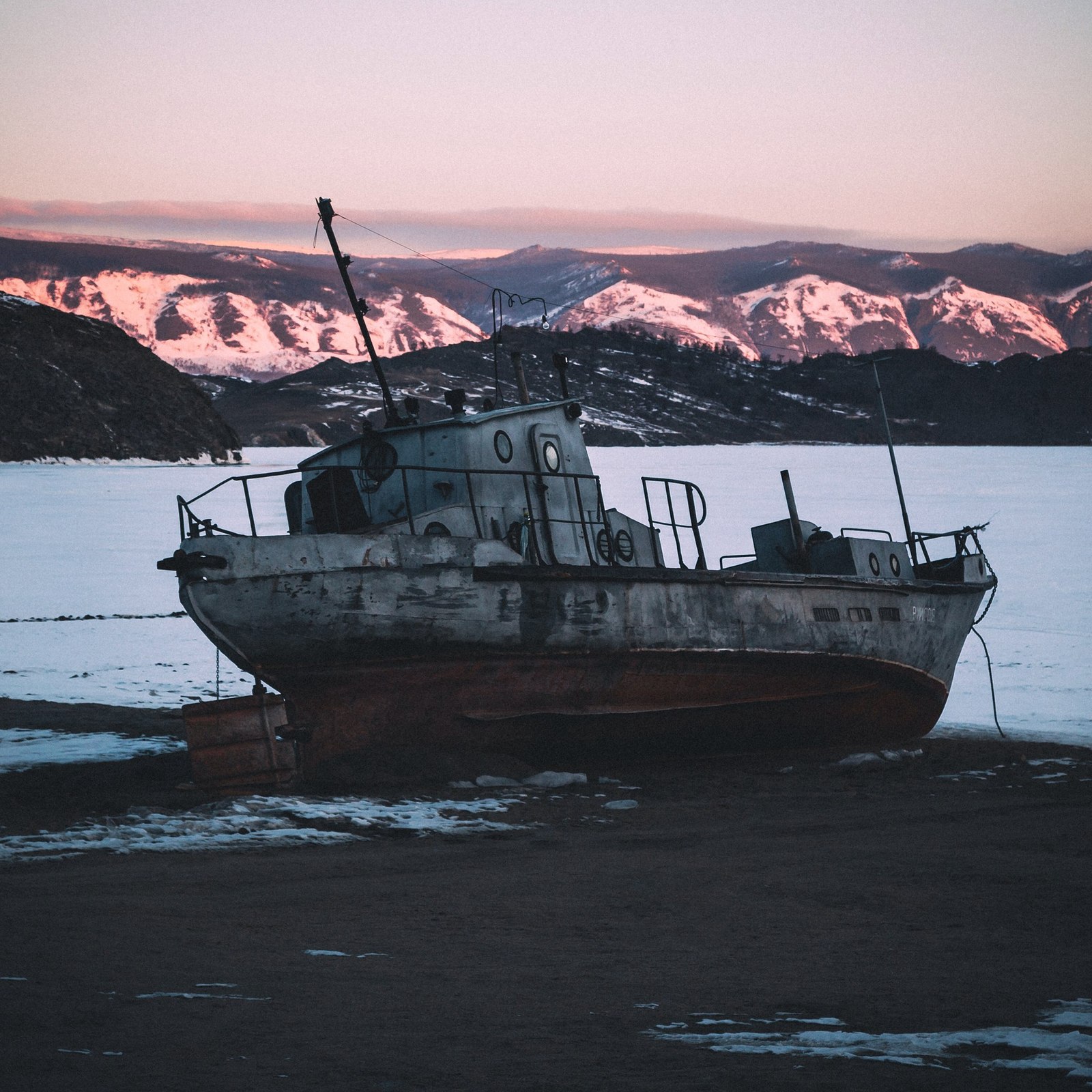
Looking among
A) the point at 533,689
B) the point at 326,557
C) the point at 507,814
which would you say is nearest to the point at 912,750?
the point at 533,689

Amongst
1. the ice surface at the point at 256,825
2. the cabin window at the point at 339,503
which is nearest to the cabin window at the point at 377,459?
the cabin window at the point at 339,503

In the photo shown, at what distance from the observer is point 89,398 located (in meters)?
93.0

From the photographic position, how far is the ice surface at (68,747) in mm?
11844

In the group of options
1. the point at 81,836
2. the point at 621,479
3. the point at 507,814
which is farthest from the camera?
the point at 621,479

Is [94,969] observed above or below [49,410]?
below

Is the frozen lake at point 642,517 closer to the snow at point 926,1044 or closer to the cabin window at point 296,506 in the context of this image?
the cabin window at point 296,506

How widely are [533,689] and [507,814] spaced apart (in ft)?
5.93

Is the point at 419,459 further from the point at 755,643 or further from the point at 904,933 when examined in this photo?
the point at 904,933

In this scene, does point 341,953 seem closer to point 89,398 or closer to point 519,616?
point 519,616

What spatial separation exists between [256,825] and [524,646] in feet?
10.5

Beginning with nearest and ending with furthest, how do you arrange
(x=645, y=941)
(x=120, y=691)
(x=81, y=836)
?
(x=645, y=941) < (x=81, y=836) < (x=120, y=691)

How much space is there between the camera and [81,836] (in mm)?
8898

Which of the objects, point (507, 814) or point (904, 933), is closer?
point (904, 933)

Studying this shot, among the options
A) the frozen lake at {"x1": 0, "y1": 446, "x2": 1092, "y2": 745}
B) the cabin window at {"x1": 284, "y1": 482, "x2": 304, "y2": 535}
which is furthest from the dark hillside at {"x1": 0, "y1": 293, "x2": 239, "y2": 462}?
the cabin window at {"x1": 284, "y1": 482, "x2": 304, "y2": 535}
